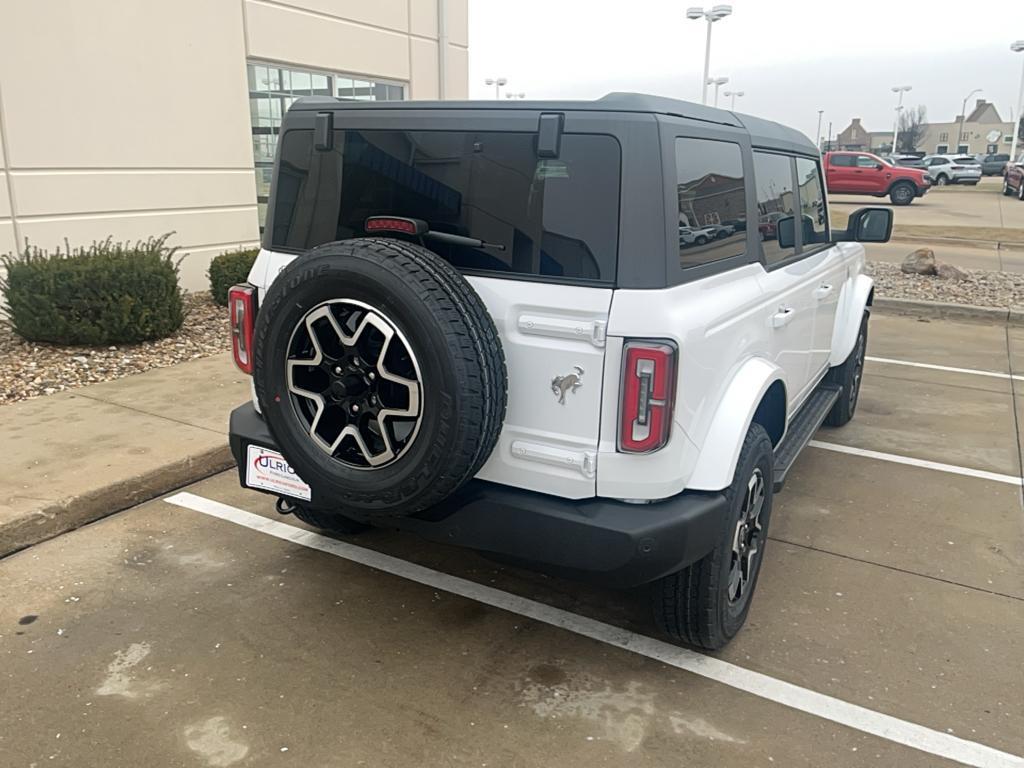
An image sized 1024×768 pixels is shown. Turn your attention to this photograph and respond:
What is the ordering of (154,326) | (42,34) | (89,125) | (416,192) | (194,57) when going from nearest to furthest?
1. (416,192)
2. (154,326)
3. (42,34)
4. (89,125)
5. (194,57)

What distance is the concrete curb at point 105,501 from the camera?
12.6 feet

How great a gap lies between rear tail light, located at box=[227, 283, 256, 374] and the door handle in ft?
6.93

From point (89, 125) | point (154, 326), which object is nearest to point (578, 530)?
point (154, 326)

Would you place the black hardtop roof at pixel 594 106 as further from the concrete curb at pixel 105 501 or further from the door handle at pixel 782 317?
the concrete curb at pixel 105 501

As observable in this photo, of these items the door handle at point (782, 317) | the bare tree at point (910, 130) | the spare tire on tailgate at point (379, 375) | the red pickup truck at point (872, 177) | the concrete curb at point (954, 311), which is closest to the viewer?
the spare tire on tailgate at point (379, 375)

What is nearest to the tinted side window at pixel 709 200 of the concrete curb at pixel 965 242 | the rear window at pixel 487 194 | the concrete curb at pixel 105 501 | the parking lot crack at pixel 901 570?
the rear window at pixel 487 194

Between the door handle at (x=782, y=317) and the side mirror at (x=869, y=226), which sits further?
the side mirror at (x=869, y=226)

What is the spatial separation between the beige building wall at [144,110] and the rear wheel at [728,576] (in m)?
7.31

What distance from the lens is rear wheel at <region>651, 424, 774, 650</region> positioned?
113 inches

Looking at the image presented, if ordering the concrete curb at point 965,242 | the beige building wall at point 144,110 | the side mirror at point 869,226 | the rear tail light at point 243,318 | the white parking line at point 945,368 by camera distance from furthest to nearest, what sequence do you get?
the concrete curb at point 965,242 → the beige building wall at point 144,110 → the white parking line at point 945,368 → the side mirror at point 869,226 → the rear tail light at point 243,318

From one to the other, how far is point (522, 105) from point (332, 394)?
1.13 metres

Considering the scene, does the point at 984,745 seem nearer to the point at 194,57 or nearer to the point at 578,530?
the point at 578,530

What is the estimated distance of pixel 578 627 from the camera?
328 centimetres

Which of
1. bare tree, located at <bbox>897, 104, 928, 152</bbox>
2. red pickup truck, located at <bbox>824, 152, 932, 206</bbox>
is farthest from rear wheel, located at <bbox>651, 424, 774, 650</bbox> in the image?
bare tree, located at <bbox>897, 104, 928, 152</bbox>
